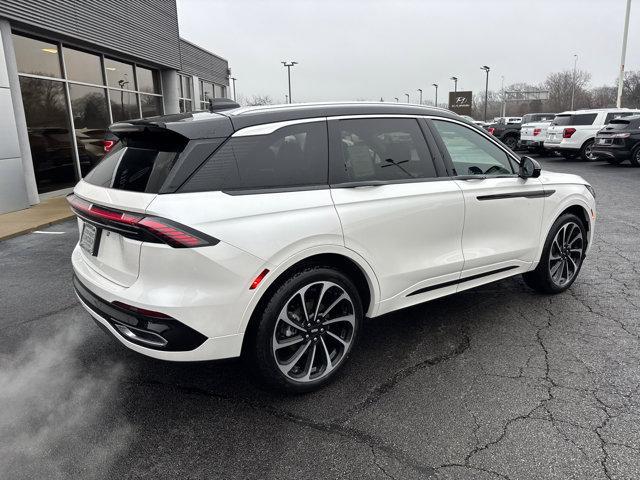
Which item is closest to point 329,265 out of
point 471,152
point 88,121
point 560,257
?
point 471,152

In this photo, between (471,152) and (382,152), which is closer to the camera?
(382,152)

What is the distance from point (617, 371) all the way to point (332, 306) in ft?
6.46

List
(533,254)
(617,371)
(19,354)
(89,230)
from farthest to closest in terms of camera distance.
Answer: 1. (533,254)
2. (19,354)
3. (617,371)
4. (89,230)

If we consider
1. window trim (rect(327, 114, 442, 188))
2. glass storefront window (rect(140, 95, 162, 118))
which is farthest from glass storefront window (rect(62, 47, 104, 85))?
window trim (rect(327, 114, 442, 188))

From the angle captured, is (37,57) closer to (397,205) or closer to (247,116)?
(247,116)

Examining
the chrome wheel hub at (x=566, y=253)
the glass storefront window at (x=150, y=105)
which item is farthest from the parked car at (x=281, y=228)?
the glass storefront window at (x=150, y=105)

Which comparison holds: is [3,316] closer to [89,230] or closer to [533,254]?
[89,230]

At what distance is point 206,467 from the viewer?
93.4 inches

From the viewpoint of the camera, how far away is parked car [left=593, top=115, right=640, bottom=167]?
1496 centimetres

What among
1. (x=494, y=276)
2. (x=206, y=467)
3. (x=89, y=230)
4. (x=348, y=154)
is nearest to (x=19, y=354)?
(x=89, y=230)

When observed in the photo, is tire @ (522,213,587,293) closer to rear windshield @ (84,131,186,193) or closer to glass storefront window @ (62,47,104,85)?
rear windshield @ (84,131,186,193)

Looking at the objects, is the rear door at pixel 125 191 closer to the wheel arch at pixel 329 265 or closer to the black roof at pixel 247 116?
the black roof at pixel 247 116

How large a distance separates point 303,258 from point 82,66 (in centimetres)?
1195

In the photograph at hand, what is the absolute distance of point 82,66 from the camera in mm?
12102
